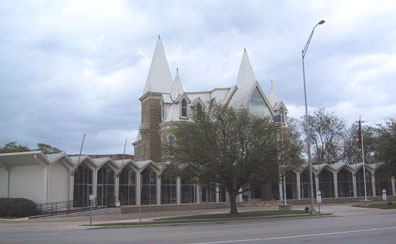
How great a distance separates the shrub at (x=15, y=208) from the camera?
1328 inches

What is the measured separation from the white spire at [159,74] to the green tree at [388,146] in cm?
2999

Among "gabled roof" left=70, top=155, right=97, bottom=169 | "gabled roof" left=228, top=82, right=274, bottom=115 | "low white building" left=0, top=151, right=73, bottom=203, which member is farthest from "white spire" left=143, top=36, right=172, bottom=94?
"low white building" left=0, top=151, right=73, bottom=203

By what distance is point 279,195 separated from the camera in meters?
54.1

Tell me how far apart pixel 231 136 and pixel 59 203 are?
1770 centimetres

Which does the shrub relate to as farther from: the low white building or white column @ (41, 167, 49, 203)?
the low white building

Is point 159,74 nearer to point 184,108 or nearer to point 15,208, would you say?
point 184,108

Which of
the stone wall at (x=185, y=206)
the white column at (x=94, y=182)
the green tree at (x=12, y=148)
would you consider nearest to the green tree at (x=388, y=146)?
the stone wall at (x=185, y=206)

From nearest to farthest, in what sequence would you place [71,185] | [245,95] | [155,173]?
1. [71,185]
2. [155,173]
3. [245,95]

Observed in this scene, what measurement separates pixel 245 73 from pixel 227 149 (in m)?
36.2

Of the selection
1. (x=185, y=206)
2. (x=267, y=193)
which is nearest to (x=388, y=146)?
(x=267, y=193)

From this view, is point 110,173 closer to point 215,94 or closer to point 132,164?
point 132,164

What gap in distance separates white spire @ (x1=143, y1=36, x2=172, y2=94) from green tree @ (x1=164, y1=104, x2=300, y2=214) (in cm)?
3002

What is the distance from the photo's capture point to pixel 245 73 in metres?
65.1

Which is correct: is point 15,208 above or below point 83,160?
below
